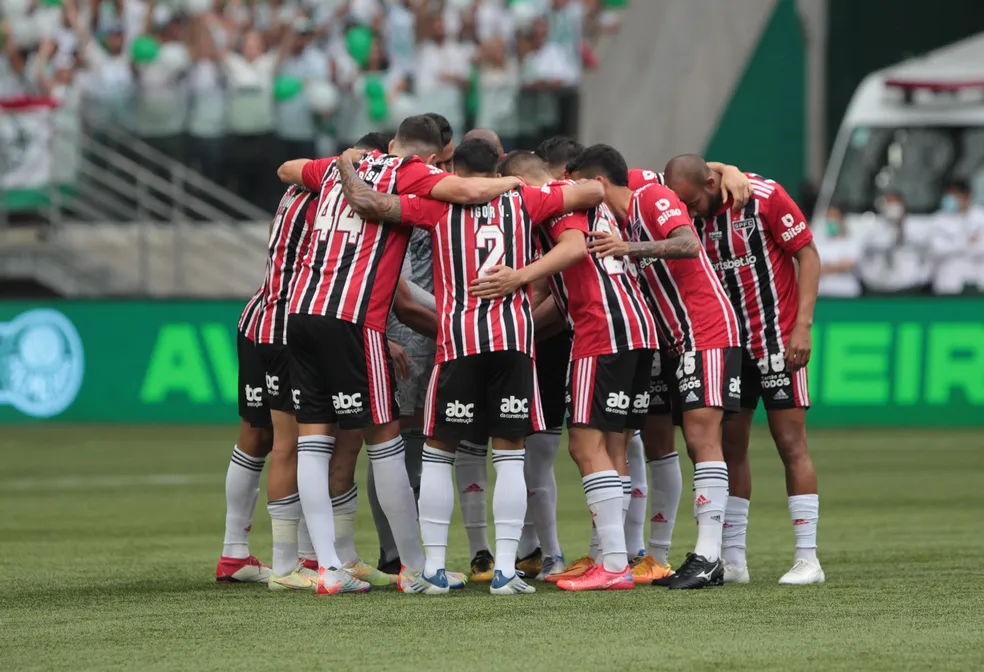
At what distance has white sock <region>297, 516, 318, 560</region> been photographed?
8.01 metres

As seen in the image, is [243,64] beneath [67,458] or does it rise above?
above

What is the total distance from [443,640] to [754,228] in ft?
9.21

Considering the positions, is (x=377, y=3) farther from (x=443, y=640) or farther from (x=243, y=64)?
(x=443, y=640)

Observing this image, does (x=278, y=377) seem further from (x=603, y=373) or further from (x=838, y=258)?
(x=838, y=258)

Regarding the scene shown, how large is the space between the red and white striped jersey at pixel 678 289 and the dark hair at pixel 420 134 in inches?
38.7

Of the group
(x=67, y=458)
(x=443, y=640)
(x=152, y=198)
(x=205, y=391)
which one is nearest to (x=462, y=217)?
(x=443, y=640)

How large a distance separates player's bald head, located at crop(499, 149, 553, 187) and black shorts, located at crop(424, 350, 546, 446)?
1.09 m

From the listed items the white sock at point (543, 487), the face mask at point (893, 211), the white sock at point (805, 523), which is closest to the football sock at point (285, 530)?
the white sock at point (543, 487)

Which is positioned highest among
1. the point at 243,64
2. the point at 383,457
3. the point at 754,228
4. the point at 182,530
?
the point at 243,64

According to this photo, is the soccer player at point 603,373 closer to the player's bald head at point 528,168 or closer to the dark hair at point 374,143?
the player's bald head at point 528,168

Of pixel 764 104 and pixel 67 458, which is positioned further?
pixel 764 104

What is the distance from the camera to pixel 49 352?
17516 mm

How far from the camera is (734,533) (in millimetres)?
7848

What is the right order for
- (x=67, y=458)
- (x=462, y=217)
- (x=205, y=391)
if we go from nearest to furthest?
(x=462, y=217)
(x=67, y=458)
(x=205, y=391)
